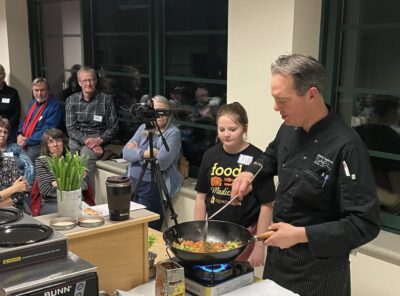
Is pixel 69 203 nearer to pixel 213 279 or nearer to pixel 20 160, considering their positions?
pixel 213 279

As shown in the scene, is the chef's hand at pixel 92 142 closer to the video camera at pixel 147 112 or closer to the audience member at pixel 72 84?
the audience member at pixel 72 84

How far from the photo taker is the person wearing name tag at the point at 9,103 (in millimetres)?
5348

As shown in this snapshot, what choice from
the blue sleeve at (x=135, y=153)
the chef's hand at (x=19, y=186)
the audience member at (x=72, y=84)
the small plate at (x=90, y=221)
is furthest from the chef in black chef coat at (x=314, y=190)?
the audience member at (x=72, y=84)

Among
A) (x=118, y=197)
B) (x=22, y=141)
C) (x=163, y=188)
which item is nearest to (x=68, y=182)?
(x=118, y=197)

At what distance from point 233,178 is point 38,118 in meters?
3.06

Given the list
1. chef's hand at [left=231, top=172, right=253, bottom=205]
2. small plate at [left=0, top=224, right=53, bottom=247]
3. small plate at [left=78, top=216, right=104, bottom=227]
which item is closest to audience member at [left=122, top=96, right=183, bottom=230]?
chef's hand at [left=231, top=172, right=253, bottom=205]

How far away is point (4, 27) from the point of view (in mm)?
5637

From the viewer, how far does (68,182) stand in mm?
1578

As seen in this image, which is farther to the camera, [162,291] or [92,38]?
[92,38]

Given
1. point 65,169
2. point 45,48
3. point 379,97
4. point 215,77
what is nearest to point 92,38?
point 45,48

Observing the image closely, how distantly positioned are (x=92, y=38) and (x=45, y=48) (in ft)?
3.52

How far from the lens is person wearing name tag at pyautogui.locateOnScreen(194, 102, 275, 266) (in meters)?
2.46

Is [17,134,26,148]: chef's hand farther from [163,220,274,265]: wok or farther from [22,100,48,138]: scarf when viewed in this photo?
[163,220,274,265]: wok

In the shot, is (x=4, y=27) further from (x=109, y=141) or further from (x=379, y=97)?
(x=379, y=97)
